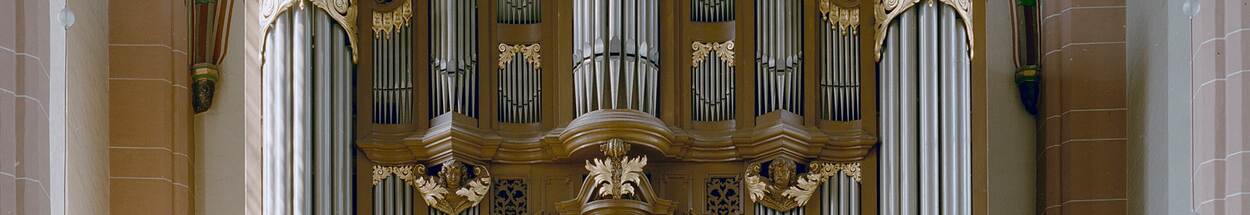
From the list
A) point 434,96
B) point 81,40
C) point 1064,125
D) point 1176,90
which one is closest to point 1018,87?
point 1064,125

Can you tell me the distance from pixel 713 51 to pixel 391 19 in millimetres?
1989

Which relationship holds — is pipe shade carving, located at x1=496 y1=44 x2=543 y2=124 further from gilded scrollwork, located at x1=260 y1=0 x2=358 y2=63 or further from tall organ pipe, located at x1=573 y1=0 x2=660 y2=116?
gilded scrollwork, located at x1=260 y1=0 x2=358 y2=63

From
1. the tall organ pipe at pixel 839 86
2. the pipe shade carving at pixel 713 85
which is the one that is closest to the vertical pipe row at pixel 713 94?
the pipe shade carving at pixel 713 85

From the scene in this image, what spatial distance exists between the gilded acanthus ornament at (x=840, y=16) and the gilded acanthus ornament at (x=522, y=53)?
1765mm

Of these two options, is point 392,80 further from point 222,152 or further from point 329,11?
point 222,152

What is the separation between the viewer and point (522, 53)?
1853 cm

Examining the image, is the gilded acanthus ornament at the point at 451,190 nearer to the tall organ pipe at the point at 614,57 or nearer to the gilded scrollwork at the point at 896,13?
the tall organ pipe at the point at 614,57

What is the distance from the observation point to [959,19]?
18.2 metres

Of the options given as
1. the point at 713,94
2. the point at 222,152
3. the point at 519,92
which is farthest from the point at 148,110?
the point at 713,94

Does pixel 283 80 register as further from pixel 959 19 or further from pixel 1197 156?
pixel 1197 156

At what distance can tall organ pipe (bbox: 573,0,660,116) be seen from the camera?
1819cm

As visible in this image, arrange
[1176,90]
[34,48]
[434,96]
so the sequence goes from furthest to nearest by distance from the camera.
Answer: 1. [434,96]
2. [1176,90]
3. [34,48]

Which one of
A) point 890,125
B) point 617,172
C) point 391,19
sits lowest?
point 617,172

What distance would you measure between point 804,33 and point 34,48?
508 centimetres
